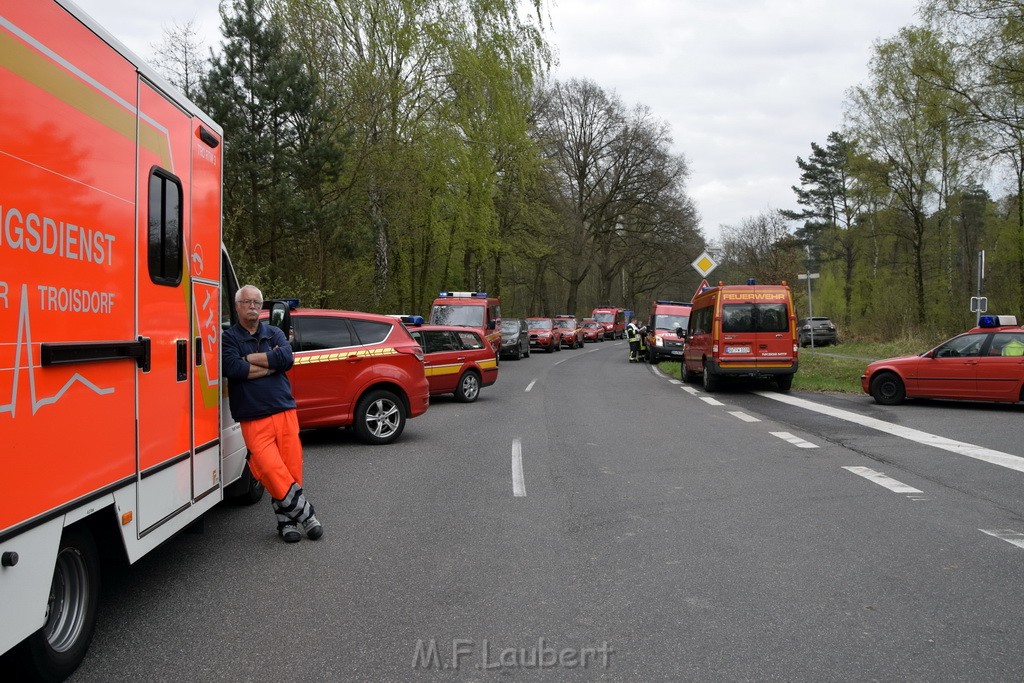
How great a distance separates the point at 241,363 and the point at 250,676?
250 centimetres

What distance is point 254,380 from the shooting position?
5.79 m

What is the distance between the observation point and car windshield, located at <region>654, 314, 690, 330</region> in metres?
31.7

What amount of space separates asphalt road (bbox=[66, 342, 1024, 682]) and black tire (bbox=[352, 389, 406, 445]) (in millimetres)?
866

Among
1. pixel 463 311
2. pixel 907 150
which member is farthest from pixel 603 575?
pixel 907 150

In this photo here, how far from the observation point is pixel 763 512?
666 cm

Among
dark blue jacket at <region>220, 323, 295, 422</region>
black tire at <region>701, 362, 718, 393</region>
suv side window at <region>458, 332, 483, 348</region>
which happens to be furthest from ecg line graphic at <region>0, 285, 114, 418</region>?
black tire at <region>701, 362, 718, 393</region>

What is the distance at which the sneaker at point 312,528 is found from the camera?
5.94m

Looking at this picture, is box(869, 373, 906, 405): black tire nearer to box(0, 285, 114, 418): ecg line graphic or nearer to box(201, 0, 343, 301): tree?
box(201, 0, 343, 301): tree

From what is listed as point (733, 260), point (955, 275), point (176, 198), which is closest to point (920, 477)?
point (176, 198)

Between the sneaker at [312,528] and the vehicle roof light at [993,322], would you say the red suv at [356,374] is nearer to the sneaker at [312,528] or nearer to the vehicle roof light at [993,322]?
the sneaker at [312,528]

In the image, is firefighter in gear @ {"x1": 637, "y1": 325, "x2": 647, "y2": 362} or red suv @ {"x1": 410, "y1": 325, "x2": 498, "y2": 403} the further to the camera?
firefighter in gear @ {"x1": 637, "y1": 325, "x2": 647, "y2": 362}

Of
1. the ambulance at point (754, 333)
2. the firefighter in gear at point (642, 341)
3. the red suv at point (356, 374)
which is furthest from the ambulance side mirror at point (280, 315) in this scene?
the firefighter in gear at point (642, 341)

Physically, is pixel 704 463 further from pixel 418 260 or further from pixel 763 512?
pixel 418 260

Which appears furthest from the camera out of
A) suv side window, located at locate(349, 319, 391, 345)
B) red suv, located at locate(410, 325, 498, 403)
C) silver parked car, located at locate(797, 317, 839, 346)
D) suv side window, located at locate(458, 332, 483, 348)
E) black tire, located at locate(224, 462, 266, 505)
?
silver parked car, located at locate(797, 317, 839, 346)
